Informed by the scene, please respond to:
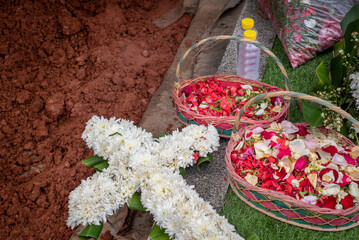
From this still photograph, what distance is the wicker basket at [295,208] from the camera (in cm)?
119

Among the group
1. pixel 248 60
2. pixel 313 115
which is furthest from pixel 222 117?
pixel 248 60

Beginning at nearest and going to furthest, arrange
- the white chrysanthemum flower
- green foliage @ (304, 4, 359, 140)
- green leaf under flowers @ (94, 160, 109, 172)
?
1. the white chrysanthemum flower
2. green leaf under flowers @ (94, 160, 109, 172)
3. green foliage @ (304, 4, 359, 140)

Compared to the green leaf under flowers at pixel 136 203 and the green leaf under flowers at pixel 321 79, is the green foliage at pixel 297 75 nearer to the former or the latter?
the green leaf under flowers at pixel 321 79

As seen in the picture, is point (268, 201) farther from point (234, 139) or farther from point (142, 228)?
point (142, 228)

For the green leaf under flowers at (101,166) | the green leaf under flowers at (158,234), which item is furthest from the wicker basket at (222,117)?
the green leaf under flowers at (158,234)

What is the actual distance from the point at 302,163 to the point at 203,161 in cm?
43

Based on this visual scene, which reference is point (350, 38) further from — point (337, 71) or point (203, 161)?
point (203, 161)

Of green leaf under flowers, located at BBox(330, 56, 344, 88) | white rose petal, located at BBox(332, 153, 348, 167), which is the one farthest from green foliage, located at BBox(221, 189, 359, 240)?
green leaf under flowers, located at BBox(330, 56, 344, 88)

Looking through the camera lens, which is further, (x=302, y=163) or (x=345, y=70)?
(x=345, y=70)

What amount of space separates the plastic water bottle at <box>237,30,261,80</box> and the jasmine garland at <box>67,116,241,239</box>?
617 mm

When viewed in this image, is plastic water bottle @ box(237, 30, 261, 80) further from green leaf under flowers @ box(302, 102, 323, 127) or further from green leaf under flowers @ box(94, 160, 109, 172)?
green leaf under flowers @ box(94, 160, 109, 172)

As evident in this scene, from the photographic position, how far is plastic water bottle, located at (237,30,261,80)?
183cm

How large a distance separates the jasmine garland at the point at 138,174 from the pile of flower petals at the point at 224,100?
26 cm

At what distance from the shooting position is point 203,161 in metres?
1.49
